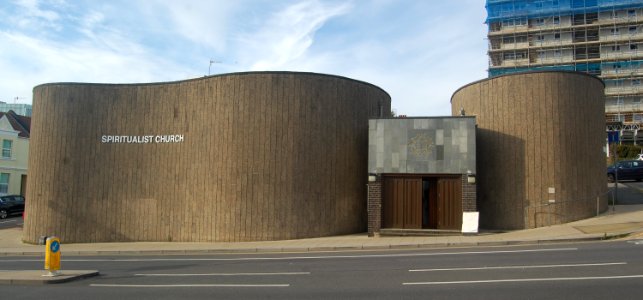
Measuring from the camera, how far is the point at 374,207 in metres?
20.4

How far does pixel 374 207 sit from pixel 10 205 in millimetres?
27399

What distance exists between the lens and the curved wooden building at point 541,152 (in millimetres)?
20141

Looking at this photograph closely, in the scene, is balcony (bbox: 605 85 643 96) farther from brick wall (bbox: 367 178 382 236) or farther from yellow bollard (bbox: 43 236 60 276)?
yellow bollard (bbox: 43 236 60 276)

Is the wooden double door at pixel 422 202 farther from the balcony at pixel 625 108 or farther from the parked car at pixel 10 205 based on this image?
the balcony at pixel 625 108

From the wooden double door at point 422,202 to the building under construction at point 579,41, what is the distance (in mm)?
53919

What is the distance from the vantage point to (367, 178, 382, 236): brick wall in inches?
800

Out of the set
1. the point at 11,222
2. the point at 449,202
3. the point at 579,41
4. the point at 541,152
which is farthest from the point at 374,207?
the point at 579,41

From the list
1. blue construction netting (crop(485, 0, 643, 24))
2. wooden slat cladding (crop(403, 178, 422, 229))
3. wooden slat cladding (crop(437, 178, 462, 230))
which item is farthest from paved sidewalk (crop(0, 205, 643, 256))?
blue construction netting (crop(485, 0, 643, 24))

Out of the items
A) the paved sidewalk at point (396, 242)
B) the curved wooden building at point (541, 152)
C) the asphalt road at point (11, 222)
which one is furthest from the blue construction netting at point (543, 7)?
the asphalt road at point (11, 222)

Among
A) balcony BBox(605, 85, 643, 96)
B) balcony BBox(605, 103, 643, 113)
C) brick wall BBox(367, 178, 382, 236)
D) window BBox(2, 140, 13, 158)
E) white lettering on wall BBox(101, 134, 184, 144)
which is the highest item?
balcony BBox(605, 85, 643, 96)

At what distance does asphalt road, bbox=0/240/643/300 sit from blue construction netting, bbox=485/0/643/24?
66.5 meters

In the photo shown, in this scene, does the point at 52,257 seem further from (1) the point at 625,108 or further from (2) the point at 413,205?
(1) the point at 625,108

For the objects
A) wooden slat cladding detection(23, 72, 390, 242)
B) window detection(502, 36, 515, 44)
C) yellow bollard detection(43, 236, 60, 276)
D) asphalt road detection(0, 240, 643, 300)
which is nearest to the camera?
asphalt road detection(0, 240, 643, 300)

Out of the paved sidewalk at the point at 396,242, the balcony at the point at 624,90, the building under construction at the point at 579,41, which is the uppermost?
the building under construction at the point at 579,41
